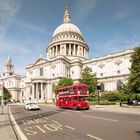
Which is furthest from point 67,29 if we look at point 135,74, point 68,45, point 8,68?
point 135,74

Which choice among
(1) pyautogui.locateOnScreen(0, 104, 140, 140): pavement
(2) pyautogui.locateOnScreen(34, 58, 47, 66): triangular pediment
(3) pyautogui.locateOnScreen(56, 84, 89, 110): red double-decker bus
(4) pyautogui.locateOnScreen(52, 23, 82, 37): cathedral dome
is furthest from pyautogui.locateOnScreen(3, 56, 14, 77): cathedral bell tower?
(3) pyautogui.locateOnScreen(56, 84, 89, 110): red double-decker bus

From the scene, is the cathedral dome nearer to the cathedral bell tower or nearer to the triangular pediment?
the triangular pediment

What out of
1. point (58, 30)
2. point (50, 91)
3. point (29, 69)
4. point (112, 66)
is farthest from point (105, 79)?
point (58, 30)

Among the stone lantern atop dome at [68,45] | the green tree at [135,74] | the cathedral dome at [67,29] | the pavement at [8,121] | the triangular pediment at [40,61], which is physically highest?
the cathedral dome at [67,29]

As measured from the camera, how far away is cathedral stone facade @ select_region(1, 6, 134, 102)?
70875mm

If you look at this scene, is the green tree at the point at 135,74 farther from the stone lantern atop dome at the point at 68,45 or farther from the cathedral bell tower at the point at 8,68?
the cathedral bell tower at the point at 8,68

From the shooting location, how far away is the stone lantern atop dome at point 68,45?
96000 mm

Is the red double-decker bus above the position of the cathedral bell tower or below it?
below

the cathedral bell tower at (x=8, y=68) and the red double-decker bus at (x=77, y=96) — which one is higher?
the cathedral bell tower at (x=8, y=68)

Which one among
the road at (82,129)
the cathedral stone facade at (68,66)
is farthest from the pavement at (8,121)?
the cathedral stone facade at (68,66)

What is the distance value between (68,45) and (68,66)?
60.9ft

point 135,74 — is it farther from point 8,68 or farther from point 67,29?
point 8,68

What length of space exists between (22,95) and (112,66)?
6968 centimetres

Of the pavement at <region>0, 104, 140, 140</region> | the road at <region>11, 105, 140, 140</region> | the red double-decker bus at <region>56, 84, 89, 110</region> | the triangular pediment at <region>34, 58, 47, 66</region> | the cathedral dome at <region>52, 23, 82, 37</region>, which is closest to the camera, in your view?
the pavement at <region>0, 104, 140, 140</region>
